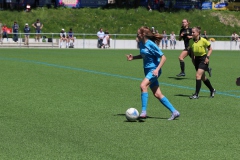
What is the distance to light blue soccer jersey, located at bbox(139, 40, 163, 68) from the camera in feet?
37.6

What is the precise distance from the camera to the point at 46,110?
12.9 metres

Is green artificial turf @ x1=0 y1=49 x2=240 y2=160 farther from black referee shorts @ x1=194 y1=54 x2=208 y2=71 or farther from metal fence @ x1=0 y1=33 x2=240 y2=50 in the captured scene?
metal fence @ x1=0 y1=33 x2=240 y2=50

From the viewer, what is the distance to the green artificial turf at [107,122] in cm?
868

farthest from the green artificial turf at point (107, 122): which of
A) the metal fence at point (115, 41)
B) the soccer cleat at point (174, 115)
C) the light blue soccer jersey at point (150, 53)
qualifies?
the metal fence at point (115, 41)

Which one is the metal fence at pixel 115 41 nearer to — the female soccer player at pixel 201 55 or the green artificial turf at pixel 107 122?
the green artificial turf at pixel 107 122

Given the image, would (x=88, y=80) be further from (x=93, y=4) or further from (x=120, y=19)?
(x=93, y=4)

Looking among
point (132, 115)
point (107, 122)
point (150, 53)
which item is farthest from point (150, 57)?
point (107, 122)

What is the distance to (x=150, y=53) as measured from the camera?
11.5 metres

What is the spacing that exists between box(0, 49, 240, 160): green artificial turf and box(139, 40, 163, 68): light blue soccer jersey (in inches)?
42.0

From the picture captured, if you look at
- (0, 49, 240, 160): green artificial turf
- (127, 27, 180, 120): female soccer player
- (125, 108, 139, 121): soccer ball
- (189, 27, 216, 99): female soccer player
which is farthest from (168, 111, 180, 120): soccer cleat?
(189, 27, 216, 99): female soccer player

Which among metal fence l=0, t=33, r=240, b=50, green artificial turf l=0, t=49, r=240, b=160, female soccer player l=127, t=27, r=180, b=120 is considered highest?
female soccer player l=127, t=27, r=180, b=120

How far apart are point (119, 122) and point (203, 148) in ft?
9.03

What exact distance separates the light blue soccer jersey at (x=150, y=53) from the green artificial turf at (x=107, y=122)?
1.07 m

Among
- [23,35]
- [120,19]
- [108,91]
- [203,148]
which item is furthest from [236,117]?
[120,19]
